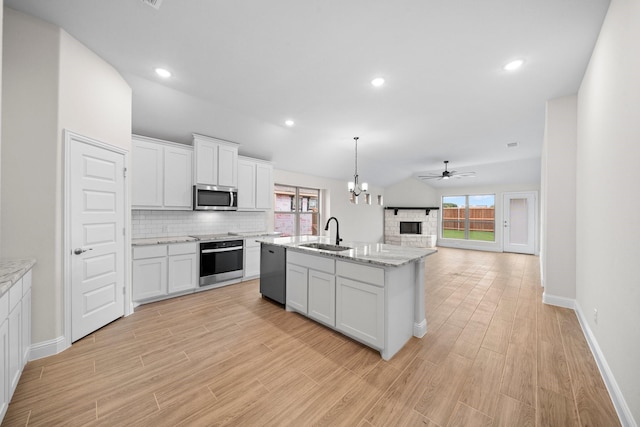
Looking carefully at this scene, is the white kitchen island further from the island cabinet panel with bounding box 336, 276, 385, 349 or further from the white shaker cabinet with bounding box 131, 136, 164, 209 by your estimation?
the white shaker cabinet with bounding box 131, 136, 164, 209

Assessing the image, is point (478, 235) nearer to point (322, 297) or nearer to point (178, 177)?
point (322, 297)

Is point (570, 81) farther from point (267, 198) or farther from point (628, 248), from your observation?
point (267, 198)

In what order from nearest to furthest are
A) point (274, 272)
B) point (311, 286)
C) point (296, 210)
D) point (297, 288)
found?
point (311, 286)
point (297, 288)
point (274, 272)
point (296, 210)

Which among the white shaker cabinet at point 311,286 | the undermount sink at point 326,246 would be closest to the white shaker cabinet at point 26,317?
the white shaker cabinet at point 311,286

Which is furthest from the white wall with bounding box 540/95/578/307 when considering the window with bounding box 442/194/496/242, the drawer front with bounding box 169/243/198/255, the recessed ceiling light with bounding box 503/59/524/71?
the window with bounding box 442/194/496/242

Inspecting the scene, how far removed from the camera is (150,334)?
2635mm

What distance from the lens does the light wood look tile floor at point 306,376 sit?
5.24 feet

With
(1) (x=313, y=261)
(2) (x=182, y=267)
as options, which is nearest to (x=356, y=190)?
(1) (x=313, y=261)

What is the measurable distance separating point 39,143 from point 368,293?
319 centimetres

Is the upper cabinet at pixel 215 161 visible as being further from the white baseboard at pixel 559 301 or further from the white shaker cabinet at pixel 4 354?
the white baseboard at pixel 559 301

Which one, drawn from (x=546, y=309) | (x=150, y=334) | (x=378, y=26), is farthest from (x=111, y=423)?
(x=546, y=309)

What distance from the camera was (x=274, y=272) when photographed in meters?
3.52

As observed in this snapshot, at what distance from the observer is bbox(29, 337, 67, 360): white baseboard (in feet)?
7.06

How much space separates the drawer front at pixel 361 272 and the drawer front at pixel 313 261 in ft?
0.32
